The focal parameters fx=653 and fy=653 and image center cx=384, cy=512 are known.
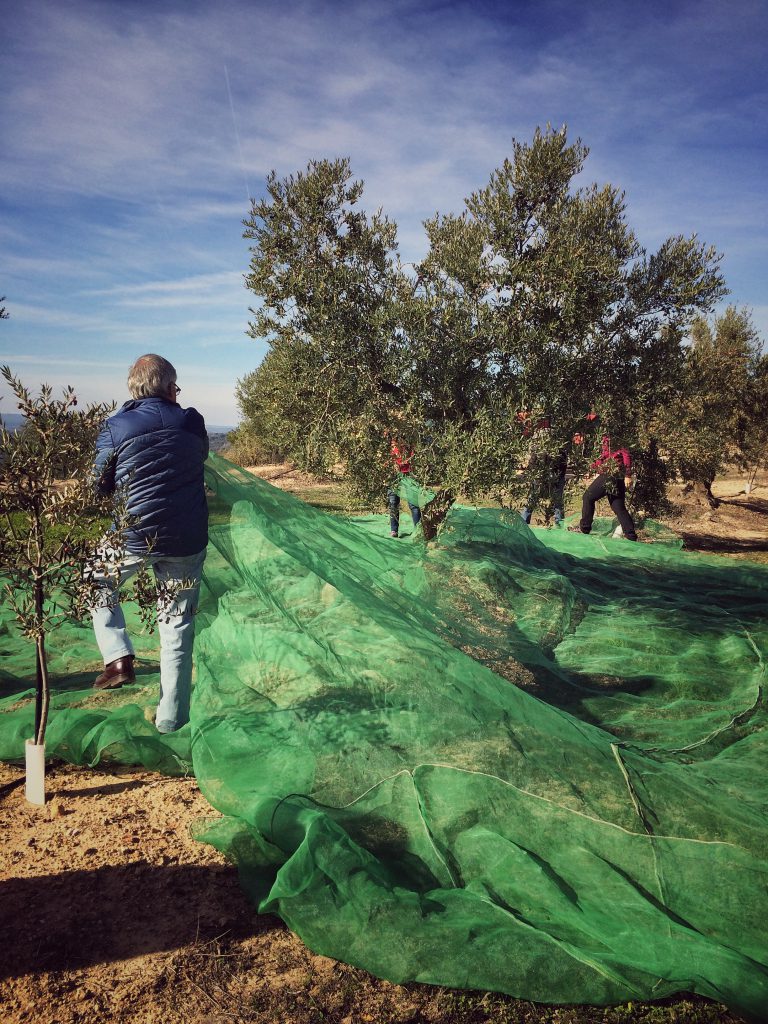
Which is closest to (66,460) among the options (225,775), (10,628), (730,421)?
(225,775)

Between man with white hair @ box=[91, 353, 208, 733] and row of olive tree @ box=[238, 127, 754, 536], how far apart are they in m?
1.92

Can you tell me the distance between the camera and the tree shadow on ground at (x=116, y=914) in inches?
112

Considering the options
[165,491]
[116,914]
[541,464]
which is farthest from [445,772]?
[541,464]

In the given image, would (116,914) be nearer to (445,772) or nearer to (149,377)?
(445,772)

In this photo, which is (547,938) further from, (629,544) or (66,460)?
(629,544)

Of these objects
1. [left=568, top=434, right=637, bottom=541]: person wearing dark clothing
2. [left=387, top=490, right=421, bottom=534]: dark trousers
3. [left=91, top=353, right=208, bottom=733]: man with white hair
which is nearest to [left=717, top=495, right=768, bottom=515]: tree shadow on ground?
[left=568, top=434, right=637, bottom=541]: person wearing dark clothing

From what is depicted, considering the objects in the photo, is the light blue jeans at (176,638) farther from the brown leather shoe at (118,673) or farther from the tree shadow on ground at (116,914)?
the tree shadow on ground at (116,914)

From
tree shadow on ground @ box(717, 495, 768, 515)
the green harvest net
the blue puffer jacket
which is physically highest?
the blue puffer jacket

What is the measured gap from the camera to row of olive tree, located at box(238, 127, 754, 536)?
592cm

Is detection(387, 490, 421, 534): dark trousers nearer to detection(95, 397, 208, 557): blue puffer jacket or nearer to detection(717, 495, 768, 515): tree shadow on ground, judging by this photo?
detection(95, 397, 208, 557): blue puffer jacket

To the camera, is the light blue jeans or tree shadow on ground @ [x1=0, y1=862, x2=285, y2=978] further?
the light blue jeans

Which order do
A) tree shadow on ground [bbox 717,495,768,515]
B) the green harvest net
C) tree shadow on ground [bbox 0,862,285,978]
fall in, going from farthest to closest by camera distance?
tree shadow on ground [bbox 717,495,768,515] → tree shadow on ground [bbox 0,862,285,978] → the green harvest net

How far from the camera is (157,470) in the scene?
4324 millimetres

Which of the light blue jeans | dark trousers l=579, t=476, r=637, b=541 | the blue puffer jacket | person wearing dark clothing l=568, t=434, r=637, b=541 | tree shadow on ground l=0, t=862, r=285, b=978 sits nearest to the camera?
tree shadow on ground l=0, t=862, r=285, b=978
